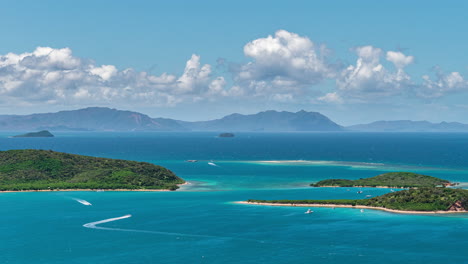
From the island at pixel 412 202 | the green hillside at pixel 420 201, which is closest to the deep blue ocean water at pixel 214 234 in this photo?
the island at pixel 412 202

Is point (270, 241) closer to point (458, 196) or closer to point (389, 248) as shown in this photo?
point (389, 248)

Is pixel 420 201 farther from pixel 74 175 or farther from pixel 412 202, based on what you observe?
pixel 74 175

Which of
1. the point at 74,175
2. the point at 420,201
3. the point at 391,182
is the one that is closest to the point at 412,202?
the point at 420,201

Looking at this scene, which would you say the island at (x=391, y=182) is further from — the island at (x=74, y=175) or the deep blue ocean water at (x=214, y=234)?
the island at (x=74, y=175)

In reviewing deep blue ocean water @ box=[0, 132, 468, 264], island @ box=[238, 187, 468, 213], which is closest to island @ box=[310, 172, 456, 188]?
deep blue ocean water @ box=[0, 132, 468, 264]

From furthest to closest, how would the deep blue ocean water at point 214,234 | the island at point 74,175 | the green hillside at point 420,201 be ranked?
the island at point 74,175 → the green hillside at point 420,201 → the deep blue ocean water at point 214,234

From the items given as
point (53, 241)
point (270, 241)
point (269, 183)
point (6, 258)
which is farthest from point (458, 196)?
point (6, 258)
